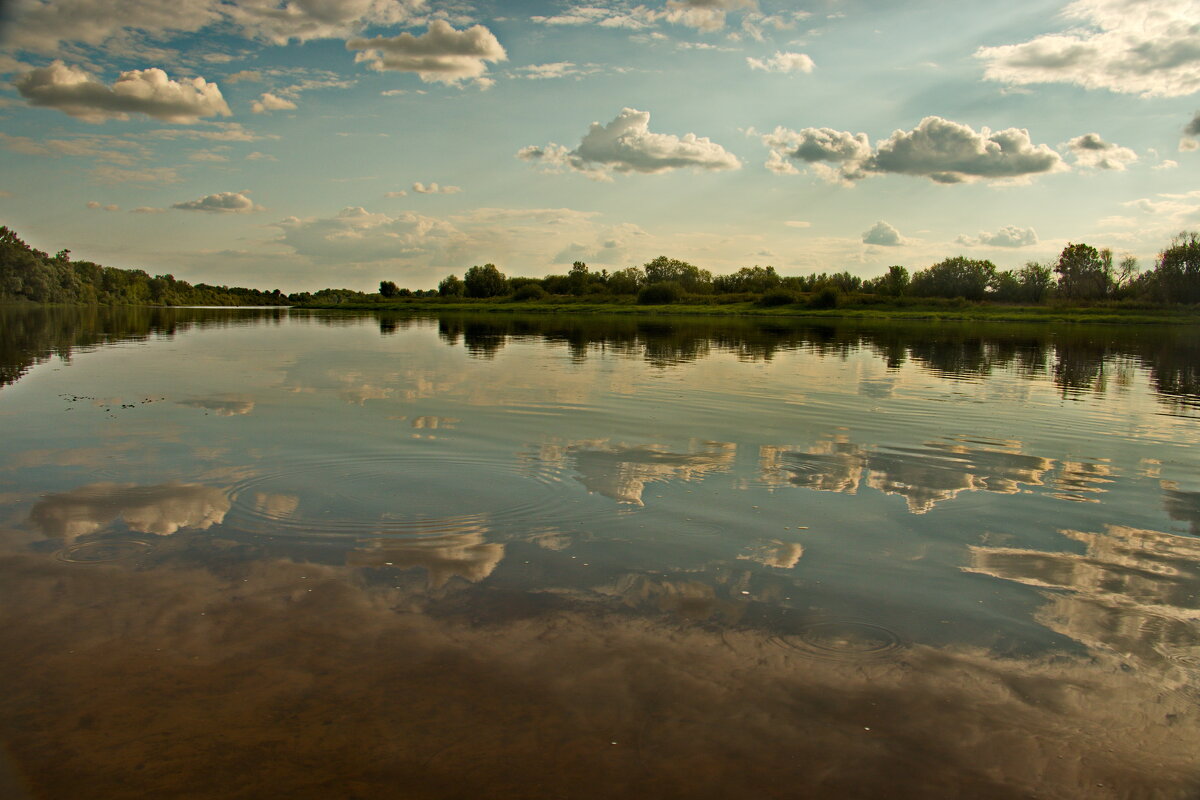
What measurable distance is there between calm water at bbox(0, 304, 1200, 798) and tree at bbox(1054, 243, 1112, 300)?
13788cm

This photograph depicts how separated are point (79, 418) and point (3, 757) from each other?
44.3ft

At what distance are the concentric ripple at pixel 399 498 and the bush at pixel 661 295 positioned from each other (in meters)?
148

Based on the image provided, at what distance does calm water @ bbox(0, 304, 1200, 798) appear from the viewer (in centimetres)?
454

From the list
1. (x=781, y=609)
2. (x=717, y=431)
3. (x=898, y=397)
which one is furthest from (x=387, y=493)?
(x=898, y=397)

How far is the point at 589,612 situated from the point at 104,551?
5.29 m

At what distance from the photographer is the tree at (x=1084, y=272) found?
12900 centimetres

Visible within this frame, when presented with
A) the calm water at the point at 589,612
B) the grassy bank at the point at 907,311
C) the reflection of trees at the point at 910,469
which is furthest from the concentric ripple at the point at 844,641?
the grassy bank at the point at 907,311

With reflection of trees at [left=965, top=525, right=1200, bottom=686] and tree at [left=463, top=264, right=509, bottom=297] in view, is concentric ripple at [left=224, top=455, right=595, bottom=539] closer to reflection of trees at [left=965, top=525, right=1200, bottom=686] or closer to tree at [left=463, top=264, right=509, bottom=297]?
reflection of trees at [left=965, top=525, right=1200, bottom=686]

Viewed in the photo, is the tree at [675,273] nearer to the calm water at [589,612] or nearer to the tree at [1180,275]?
the tree at [1180,275]

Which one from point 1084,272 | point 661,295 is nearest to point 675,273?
point 661,295

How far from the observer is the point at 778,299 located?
14175cm

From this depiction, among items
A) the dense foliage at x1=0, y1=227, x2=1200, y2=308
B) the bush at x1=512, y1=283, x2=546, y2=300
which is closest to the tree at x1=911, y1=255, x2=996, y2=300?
the dense foliage at x1=0, y1=227, x2=1200, y2=308

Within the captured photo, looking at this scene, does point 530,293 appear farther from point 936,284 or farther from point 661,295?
point 936,284

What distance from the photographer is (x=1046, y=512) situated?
9.96m
